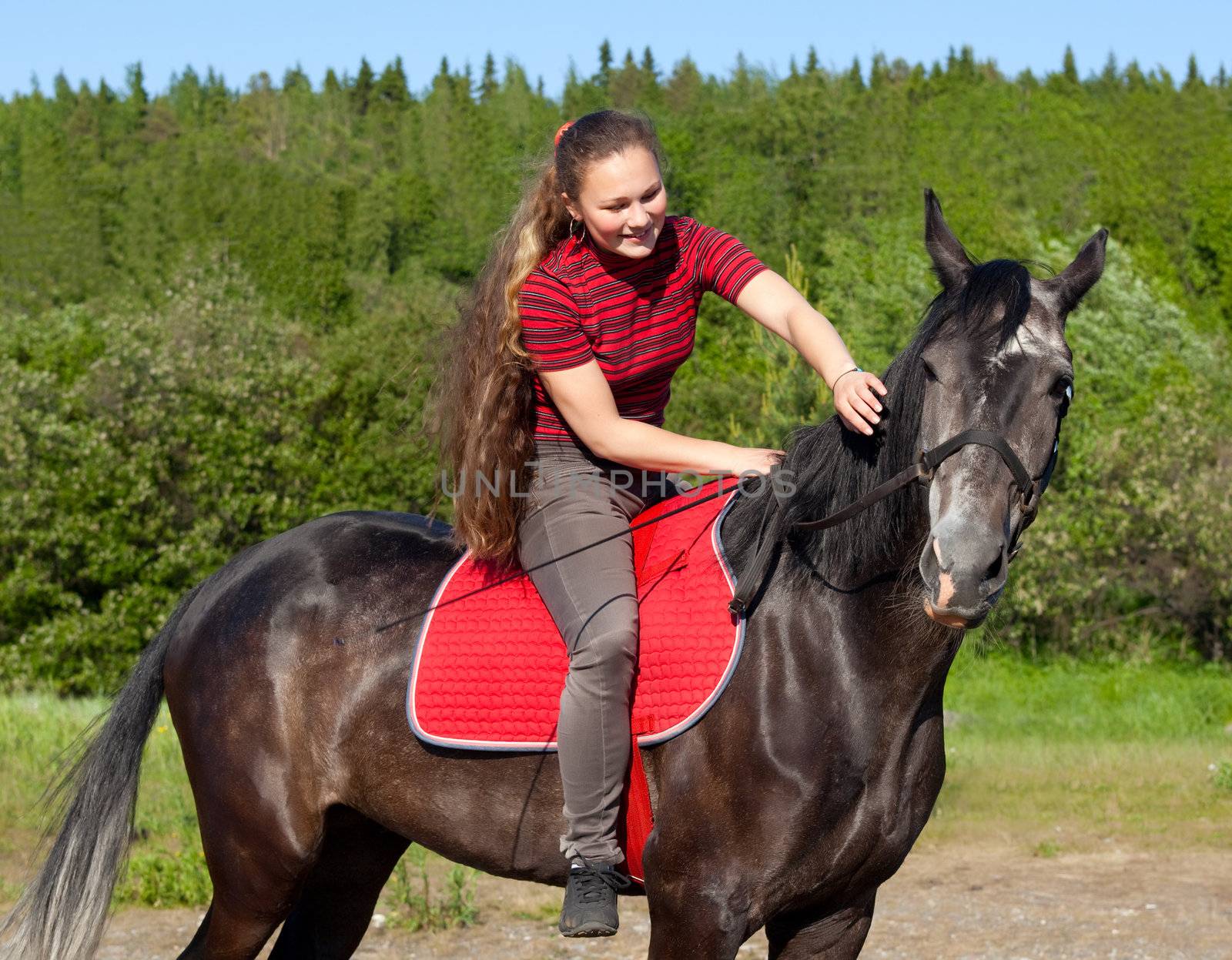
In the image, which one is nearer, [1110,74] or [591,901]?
[591,901]

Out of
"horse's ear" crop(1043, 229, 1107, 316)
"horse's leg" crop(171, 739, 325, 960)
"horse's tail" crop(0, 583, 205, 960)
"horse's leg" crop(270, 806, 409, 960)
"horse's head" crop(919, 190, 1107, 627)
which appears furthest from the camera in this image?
"horse's leg" crop(270, 806, 409, 960)

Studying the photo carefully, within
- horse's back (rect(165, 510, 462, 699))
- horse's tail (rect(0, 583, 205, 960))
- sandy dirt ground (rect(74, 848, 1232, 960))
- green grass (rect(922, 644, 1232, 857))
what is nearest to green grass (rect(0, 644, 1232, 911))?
green grass (rect(922, 644, 1232, 857))

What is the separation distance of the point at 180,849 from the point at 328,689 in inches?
178

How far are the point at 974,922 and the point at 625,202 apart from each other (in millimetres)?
4746

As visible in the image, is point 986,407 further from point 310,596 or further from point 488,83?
point 488,83

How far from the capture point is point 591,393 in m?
3.34

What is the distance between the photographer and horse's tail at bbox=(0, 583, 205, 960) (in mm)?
4039

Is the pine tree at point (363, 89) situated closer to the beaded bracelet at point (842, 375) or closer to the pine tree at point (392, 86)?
the pine tree at point (392, 86)

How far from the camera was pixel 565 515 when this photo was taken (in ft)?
11.6

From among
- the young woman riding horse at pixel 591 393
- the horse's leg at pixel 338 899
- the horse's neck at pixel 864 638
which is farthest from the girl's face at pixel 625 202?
the horse's leg at pixel 338 899

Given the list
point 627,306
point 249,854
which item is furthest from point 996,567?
point 249,854

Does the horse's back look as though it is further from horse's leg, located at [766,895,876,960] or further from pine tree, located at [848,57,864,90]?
pine tree, located at [848,57,864,90]

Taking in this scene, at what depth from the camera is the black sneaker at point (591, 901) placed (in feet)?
10.9

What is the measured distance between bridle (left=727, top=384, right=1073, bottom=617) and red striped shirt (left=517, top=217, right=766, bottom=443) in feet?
1.60
